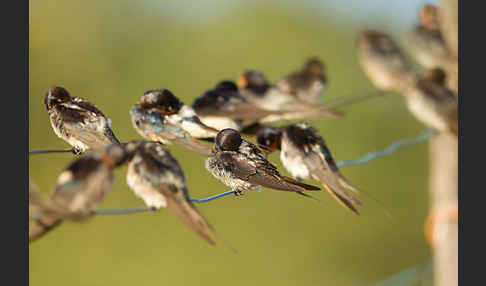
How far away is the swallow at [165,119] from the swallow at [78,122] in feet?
1.79

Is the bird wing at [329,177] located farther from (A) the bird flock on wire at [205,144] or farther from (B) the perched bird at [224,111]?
(B) the perched bird at [224,111]

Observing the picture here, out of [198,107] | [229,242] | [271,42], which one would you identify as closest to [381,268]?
[229,242]

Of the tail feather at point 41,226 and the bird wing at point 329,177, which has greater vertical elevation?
the bird wing at point 329,177

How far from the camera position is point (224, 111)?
466cm

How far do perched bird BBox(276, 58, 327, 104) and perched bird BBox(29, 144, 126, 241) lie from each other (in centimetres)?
467

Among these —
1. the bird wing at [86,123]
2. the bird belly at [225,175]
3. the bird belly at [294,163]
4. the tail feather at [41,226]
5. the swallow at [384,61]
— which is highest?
the swallow at [384,61]

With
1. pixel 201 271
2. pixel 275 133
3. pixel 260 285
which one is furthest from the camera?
pixel 260 285

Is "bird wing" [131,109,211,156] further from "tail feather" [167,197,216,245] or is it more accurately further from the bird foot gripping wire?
the bird foot gripping wire

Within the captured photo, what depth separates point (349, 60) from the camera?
44.7 ft

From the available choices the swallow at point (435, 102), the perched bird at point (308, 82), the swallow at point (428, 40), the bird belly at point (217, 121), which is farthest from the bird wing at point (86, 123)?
the swallow at point (428, 40)

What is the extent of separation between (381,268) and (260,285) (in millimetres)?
2981

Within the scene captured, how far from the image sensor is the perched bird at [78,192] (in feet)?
7.03

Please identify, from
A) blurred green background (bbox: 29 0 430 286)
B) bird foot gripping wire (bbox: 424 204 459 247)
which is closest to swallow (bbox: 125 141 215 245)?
bird foot gripping wire (bbox: 424 204 459 247)

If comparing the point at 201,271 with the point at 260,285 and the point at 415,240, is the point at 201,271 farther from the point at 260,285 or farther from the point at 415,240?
the point at 415,240
